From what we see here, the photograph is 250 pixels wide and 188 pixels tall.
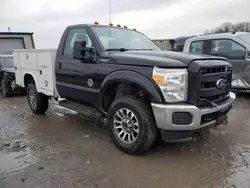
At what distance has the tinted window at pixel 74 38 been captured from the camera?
4441mm

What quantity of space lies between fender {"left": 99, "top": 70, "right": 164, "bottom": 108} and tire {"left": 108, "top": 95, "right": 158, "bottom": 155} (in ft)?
0.87

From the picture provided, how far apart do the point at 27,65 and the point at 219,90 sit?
449cm

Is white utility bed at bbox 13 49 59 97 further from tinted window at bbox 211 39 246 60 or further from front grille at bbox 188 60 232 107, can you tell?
tinted window at bbox 211 39 246 60

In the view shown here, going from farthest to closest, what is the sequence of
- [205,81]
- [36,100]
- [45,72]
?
1. [36,100]
2. [45,72]
3. [205,81]

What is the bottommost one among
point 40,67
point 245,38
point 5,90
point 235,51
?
point 5,90

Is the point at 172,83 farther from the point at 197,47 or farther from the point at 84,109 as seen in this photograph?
the point at 197,47

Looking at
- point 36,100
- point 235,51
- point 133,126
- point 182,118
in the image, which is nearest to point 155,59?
point 182,118

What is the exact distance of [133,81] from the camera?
3479 mm

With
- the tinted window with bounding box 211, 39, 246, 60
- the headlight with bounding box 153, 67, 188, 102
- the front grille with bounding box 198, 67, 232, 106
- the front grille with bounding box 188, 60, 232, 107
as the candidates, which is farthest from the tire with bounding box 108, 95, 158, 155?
the tinted window with bounding box 211, 39, 246, 60

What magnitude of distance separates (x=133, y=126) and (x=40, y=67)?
293 cm

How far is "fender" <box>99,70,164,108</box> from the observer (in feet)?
10.8

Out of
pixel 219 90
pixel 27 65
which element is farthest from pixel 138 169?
pixel 27 65

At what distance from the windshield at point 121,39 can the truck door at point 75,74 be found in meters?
0.26

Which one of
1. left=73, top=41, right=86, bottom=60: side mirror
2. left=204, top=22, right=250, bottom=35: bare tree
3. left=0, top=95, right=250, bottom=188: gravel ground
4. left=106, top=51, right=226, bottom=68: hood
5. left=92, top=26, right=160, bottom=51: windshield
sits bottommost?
left=0, top=95, right=250, bottom=188: gravel ground
